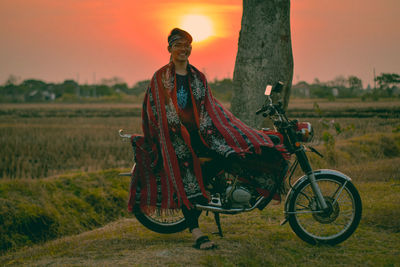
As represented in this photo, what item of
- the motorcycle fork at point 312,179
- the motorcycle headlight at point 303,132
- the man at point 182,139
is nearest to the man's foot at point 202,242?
the man at point 182,139

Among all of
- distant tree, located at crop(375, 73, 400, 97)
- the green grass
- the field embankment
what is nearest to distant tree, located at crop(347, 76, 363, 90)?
distant tree, located at crop(375, 73, 400, 97)

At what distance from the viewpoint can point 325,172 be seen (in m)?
4.29

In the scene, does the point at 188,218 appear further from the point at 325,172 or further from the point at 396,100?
the point at 396,100

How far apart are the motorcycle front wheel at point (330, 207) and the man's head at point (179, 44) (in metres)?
1.69

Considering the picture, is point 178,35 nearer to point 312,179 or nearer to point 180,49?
point 180,49

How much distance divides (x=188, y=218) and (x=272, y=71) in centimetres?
315

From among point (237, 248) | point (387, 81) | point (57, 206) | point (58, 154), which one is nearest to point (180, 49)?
point (237, 248)

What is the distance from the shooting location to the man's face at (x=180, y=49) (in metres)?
4.16

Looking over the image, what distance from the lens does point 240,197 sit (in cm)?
418

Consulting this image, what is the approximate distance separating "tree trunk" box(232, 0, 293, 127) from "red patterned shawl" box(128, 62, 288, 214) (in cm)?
245

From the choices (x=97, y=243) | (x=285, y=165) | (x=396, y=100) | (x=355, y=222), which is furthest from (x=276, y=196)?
(x=396, y=100)

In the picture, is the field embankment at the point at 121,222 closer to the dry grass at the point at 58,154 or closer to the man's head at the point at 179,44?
the dry grass at the point at 58,154

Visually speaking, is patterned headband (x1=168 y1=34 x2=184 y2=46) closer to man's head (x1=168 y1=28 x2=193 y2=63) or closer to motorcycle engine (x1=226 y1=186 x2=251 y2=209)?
man's head (x1=168 y1=28 x2=193 y2=63)

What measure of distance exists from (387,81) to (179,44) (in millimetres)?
33745
